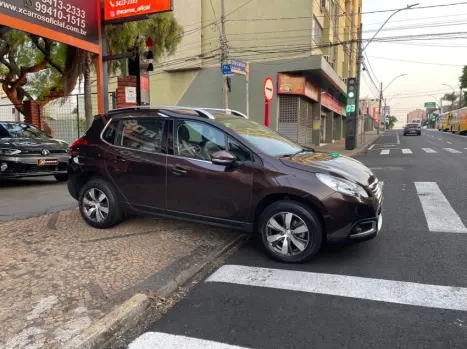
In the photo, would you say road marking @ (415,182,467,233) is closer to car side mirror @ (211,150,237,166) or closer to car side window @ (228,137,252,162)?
car side window @ (228,137,252,162)

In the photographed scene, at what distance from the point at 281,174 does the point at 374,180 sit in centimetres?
126

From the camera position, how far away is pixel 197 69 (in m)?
24.7

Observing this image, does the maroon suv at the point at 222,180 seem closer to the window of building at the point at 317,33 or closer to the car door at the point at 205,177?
the car door at the point at 205,177

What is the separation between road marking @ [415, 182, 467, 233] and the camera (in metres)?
5.33

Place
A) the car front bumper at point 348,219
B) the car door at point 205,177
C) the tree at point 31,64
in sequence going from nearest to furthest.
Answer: the car front bumper at point 348,219, the car door at point 205,177, the tree at point 31,64

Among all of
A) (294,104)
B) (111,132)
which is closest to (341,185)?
(111,132)

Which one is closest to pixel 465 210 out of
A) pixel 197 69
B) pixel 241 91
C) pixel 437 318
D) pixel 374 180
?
pixel 374 180

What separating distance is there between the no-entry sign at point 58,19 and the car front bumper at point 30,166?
266 centimetres

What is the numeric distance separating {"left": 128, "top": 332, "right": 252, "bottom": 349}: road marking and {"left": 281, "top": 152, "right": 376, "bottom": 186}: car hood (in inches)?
80.4

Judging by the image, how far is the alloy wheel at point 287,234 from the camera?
4031 mm

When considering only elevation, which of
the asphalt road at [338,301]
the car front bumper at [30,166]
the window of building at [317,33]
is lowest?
the asphalt road at [338,301]

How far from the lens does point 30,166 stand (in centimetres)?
823

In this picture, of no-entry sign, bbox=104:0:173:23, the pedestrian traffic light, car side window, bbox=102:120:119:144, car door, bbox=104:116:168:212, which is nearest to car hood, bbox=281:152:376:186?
car door, bbox=104:116:168:212

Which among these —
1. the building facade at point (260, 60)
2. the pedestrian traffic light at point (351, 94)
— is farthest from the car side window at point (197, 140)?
the pedestrian traffic light at point (351, 94)
